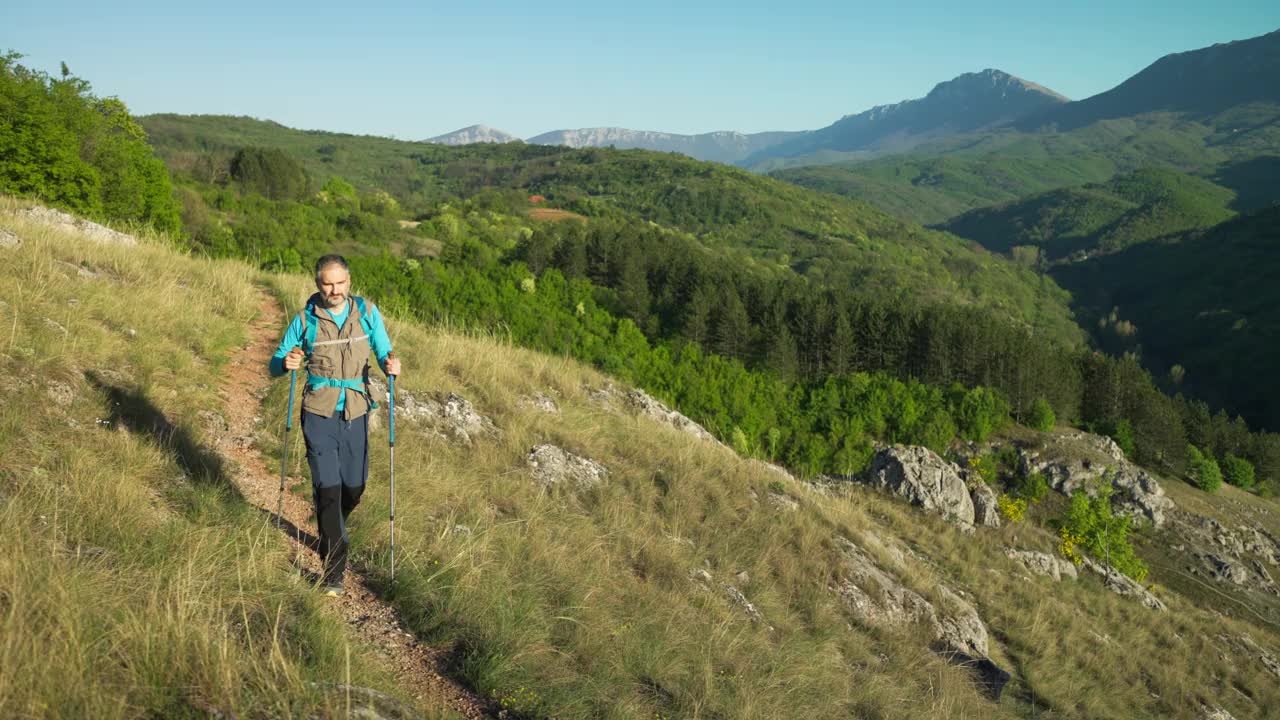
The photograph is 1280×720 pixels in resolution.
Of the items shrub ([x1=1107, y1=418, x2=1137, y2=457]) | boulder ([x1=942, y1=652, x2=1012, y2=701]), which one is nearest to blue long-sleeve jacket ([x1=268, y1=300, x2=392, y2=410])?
boulder ([x1=942, y1=652, x2=1012, y2=701])

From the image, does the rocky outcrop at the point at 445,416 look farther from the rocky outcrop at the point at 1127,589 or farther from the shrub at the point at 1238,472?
the shrub at the point at 1238,472

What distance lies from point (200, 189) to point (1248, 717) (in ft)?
162

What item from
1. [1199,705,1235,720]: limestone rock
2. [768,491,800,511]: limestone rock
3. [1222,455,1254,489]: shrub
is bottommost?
[1222,455,1254,489]: shrub

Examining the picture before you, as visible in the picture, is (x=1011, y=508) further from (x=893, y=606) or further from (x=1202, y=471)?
(x=893, y=606)

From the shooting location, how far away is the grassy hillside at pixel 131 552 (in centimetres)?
253

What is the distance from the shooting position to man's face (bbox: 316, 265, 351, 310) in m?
4.05

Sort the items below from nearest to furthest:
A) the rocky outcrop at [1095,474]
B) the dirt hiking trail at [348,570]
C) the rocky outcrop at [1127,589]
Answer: the dirt hiking trail at [348,570] < the rocky outcrop at [1127,589] < the rocky outcrop at [1095,474]

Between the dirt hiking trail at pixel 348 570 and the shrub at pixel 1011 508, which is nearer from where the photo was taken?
the dirt hiking trail at pixel 348 570

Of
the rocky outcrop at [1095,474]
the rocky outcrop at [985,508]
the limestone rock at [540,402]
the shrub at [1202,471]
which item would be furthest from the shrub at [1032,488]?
the limestone rock at [540,402]

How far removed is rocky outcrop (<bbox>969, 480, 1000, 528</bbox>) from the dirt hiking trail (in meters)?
29.1

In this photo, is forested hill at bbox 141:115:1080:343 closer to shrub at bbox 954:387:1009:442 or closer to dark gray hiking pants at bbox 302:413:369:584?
shrub at bbox 954:387:1009:442

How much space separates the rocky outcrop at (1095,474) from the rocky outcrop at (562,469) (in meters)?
35.6

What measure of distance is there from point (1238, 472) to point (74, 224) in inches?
2626

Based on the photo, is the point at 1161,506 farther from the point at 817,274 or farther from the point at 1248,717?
the point at 817,274
